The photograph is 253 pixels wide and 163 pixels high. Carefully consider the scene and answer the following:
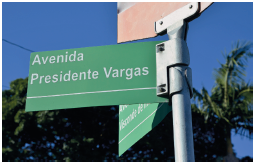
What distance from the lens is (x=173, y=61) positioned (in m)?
1.72

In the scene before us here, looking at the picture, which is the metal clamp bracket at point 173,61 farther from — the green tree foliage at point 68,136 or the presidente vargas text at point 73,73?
the green tree foliage at point 68,136

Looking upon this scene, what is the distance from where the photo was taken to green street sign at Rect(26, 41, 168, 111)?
6.44 feet

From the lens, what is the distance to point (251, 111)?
9.61 metres

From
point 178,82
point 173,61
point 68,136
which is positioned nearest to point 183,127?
point 178,82

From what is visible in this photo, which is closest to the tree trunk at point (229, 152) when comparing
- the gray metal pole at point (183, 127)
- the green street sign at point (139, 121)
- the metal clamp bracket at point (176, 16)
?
the green street sign at point (139, 121)

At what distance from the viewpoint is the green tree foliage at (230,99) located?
9.62m

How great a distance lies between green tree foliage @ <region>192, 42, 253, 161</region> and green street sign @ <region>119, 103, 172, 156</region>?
7.42m

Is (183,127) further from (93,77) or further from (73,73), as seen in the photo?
(73,73)

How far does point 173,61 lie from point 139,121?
976mm

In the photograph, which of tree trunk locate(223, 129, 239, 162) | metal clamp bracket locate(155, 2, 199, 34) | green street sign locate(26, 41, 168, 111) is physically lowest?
tree trunk locate(223, 129, 239, 162)

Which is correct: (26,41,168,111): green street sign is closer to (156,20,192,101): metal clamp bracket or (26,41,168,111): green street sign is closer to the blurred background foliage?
(156,20,192,101): metal clamp bracket

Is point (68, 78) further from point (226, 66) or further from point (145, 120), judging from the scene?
point (226, 66)

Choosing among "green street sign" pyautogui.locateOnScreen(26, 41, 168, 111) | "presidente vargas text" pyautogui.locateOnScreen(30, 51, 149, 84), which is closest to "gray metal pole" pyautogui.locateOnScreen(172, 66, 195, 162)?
"green street sign" pyautogui.locateOnScreen(26, 41, 168, 111)

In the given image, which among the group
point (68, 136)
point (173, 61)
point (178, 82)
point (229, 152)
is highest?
point (68, 136)
